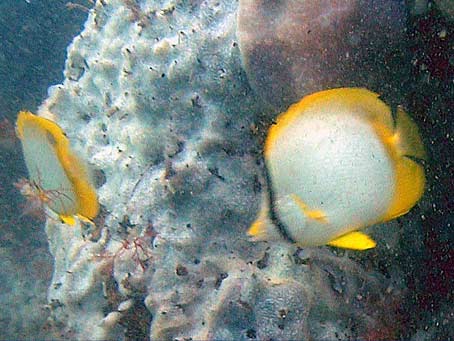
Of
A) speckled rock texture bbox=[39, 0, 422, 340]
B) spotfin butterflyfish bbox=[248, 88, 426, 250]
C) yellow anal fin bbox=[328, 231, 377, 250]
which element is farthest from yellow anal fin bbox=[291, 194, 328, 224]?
speckled rock texture bbox=[39, 0, 422, 340]

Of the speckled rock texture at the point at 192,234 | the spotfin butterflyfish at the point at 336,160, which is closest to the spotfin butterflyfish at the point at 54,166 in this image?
the speckled rock texture at the point at 192,234

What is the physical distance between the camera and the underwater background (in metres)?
2.55

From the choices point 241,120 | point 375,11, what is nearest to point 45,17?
point 241,120

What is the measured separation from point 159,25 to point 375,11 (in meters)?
1.91

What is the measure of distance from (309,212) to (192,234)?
1161 mm

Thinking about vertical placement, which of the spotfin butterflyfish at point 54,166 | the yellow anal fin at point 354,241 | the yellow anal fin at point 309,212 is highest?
the spotfin butterflyfish at point 54,166

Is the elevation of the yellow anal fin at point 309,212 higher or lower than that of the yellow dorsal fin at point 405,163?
higher

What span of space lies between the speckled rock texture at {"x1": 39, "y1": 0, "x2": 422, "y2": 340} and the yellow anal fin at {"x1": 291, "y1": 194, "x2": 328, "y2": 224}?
720 millimetres

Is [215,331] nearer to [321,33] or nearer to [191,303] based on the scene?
[191,303]

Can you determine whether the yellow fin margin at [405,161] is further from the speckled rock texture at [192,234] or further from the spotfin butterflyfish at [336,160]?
the speckled rock texture at [192,234]

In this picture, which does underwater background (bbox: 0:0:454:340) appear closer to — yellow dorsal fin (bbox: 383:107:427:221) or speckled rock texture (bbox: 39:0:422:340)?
speckled rock texture (bbox: 39:0:422:340)

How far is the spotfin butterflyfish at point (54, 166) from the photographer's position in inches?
Result: 96.3

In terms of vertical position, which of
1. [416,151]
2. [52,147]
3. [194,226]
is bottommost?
[416,151]

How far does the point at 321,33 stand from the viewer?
2461 mm
